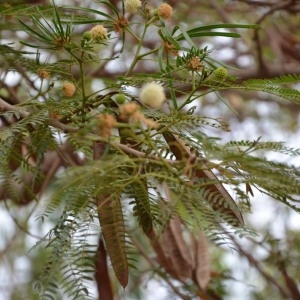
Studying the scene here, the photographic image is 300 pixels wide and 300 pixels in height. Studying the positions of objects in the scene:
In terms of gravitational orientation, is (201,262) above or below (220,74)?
above

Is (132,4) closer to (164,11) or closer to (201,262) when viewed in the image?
(164,11)

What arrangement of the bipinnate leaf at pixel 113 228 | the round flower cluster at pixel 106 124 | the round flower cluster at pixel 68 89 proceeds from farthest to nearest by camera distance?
the round flower cluster at pixel 68 89
the bipinnate leaf at pixel 113 228
the round flower cluster at pixel 106 124

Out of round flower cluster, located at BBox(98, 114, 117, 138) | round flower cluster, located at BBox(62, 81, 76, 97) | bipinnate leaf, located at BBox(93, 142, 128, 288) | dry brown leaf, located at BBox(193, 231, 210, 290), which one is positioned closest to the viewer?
round flower cluster, located at BBox(98, 114, 117, 138)

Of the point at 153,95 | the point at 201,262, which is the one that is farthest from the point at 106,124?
the point at 201,262

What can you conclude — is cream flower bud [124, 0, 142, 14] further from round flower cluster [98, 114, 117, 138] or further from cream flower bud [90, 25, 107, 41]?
round flower cluster [98, 114, 117, 138]

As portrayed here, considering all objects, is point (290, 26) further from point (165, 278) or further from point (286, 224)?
point (165, 278)

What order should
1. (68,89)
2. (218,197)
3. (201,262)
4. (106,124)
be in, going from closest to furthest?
(106,124)
(218,197)
(68,89)
(201,262)

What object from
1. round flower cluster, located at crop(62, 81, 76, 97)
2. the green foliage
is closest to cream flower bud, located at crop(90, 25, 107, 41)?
the green foliage

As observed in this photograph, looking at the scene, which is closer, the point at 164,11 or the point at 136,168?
the point at 136,168

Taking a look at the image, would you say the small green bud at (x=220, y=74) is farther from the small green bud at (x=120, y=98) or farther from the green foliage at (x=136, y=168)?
the small green bud at (x=120, y=98)

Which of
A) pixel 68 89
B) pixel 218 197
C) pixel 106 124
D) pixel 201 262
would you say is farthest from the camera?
pixel 201 262

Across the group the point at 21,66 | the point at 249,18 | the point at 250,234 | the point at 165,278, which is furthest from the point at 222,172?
the point at 249,18

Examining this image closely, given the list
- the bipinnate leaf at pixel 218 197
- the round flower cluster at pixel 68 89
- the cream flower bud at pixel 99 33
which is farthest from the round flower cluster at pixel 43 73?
the bipinnate leaf at pixel 218 197

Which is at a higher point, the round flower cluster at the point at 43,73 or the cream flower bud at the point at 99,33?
the round flower cluster at the point at 43,73
